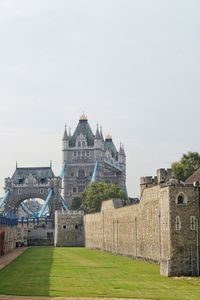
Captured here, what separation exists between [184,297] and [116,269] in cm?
1535

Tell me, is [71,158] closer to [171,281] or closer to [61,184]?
[61,184]

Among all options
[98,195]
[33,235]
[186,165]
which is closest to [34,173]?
[98,195]

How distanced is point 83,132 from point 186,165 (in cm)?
11482

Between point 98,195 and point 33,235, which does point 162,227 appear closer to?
point 33,235

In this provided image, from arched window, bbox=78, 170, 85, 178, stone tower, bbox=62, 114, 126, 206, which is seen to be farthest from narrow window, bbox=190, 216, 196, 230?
arched window, bbox=78, 170, 85, 178

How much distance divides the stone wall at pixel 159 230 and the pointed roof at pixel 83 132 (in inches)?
4430

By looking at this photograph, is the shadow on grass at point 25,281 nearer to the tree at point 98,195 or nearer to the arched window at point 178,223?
the arched window at point 178,223

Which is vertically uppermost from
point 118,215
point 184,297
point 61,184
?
point 61,184

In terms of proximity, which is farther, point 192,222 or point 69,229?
point 69,229

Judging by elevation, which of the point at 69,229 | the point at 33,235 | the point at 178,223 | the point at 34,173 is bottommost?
the point at 33,235

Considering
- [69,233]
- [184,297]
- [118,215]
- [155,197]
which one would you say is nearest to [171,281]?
[184,297]

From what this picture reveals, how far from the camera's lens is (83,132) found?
188 meters

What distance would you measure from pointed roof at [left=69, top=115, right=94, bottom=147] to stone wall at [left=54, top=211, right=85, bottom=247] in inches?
3570

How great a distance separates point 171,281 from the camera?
33.4 metres
